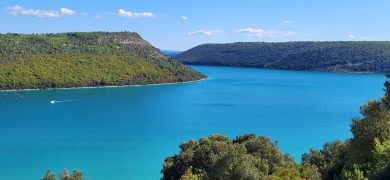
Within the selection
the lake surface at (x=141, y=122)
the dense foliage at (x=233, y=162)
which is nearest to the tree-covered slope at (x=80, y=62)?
the lake surface at (x=141, y=122)

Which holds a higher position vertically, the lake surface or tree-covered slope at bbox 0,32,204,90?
tree-covered slope at bbox 0,32,204,90

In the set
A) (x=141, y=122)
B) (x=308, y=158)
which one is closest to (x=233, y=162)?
(x=308, y=158)

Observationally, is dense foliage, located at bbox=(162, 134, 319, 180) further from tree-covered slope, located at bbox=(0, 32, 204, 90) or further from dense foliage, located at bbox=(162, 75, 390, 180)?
tree-covered slope, located at bbox=(0, 32, 204, 90)

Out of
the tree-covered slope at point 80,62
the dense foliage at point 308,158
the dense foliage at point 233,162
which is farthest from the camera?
the tree-covered slope at point 80,62

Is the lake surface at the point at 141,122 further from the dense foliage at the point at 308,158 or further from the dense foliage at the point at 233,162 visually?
the dense foliage at the point at 308,158

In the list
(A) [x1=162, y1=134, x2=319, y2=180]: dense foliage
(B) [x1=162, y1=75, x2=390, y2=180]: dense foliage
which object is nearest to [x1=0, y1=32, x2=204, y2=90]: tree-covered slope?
(A) [x1=162, y1=134, x2=319, y2=180]: dense foliage

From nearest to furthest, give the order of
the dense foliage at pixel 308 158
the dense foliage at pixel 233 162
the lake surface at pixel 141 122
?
the dense foliage at pixel 308 158 → the dense foliage at pixel 233 162 → the lake surface at pixel 141 122
